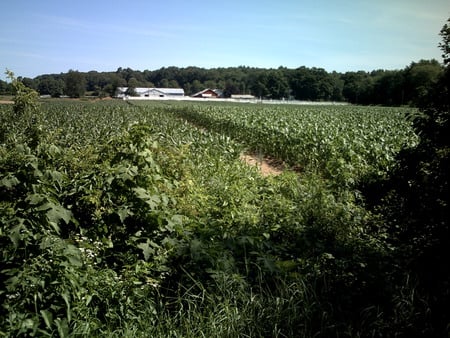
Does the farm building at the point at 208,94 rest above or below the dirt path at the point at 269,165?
above

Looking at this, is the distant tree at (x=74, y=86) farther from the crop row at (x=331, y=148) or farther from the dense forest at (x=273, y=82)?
the crop row at (x=331, y=148)

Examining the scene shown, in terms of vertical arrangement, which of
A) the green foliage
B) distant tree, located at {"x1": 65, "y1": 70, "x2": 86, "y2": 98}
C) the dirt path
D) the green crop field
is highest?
distant tree, located at {"x1": 65, "y1": 70, "x2": 86, "y2": 98}

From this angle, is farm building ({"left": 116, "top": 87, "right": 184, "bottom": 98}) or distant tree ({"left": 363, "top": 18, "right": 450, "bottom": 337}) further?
farm building ({"left": 116, "top": 87, "right": 184, "bottom": 98})

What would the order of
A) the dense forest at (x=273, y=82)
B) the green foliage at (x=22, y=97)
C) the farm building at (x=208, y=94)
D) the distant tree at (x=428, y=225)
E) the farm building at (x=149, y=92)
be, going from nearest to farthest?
the distant tree at (x=428, y=225)
the green foliage at (x=22, y=97)
the dense forest at (x=273, y=82)
the farm building at (x=149, y=92)
the farm building at (x=208, y=94)

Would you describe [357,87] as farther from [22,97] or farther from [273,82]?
[22,97]

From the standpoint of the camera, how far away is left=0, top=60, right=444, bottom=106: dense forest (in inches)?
3100

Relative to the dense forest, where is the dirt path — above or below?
below

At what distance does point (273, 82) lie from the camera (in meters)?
138

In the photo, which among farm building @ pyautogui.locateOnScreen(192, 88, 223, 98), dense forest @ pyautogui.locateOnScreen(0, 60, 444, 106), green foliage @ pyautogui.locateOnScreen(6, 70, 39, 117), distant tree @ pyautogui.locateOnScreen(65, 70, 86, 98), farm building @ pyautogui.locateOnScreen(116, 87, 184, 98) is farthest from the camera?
farm building @ pyautogui.locateOnScreen(192, 88, 223, 98)

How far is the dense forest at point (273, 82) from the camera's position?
78.8 meters

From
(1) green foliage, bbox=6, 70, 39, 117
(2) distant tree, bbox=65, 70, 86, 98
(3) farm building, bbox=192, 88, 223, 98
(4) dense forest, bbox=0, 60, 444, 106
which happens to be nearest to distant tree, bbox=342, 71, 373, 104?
(4) dense forest, bbox=0, 60, 444, 106

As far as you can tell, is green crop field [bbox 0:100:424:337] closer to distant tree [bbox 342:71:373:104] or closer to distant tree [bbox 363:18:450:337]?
distant tree [bbox 363:18:450:337]

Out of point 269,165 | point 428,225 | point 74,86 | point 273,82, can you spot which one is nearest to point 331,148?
point 269,165

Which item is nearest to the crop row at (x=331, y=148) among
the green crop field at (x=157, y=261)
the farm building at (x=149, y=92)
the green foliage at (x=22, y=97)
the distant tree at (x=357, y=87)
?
the green crop field at (x=157, y=261)
